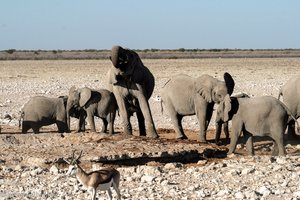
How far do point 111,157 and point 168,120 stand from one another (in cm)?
811

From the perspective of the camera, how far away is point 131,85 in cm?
1512

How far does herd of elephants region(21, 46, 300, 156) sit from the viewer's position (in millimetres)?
12930

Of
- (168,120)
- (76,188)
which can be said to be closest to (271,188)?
(76,188)

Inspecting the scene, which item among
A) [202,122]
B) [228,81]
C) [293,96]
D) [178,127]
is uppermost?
[228,81]

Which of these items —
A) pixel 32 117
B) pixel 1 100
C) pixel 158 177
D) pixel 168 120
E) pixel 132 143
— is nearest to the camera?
pixel 158 177

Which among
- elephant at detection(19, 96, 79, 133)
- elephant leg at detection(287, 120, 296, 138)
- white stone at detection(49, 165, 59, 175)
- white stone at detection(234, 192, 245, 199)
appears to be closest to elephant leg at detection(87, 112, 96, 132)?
elephant at detection(19, 96, 79, 133)

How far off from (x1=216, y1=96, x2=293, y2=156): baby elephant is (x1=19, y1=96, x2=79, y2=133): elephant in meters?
4.95

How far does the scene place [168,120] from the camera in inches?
770

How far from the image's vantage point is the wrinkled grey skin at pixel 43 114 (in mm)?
16734

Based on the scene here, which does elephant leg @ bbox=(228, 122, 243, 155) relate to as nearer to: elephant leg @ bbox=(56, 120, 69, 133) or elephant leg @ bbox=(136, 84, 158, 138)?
elephant leg @ bbox=(136, 84, 158, 138)

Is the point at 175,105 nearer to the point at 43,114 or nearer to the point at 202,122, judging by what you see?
the point at 202,122

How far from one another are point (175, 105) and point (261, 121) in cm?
400

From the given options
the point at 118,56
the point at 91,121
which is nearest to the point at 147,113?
the point at 118,56

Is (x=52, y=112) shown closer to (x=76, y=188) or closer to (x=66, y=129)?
(x=66, y=129)
